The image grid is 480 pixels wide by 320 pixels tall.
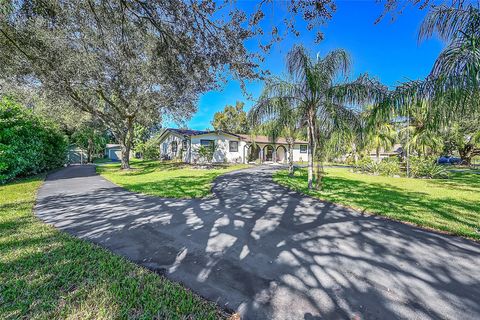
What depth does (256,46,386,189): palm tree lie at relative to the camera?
7.68m

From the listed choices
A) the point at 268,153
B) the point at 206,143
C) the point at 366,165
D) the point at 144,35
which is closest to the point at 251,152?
the point at 268,153

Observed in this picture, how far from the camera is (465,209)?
629cm

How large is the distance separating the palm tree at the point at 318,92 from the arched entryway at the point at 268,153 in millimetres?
20628

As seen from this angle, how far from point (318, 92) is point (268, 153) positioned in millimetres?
22784

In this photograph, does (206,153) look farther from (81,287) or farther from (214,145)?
(81,287)

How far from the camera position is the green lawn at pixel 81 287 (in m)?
2.15

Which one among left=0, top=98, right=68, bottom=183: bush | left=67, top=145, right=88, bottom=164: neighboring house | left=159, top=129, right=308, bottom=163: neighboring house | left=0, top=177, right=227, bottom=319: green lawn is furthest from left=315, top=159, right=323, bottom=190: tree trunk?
left=67, top=145, right=88, bottom=164: neighboring house

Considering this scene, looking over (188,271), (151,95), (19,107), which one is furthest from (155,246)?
(151,95)

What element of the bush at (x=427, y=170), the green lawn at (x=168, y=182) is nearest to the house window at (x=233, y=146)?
the green lawn at (x=168, y=182)

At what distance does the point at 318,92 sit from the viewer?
830cm

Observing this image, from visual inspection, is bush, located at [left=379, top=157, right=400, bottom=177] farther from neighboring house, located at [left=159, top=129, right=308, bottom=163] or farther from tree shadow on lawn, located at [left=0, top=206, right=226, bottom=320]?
tree shadow on lawn, located at [left=0, top=206, right=226, bottom=320]

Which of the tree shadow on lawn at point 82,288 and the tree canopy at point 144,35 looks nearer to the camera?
the tree shadow on lawn at point 82,288

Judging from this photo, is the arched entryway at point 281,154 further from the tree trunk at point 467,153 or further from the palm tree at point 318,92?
the tree trunk at point 467,153

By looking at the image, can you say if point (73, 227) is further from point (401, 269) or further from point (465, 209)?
point (465, 209)
